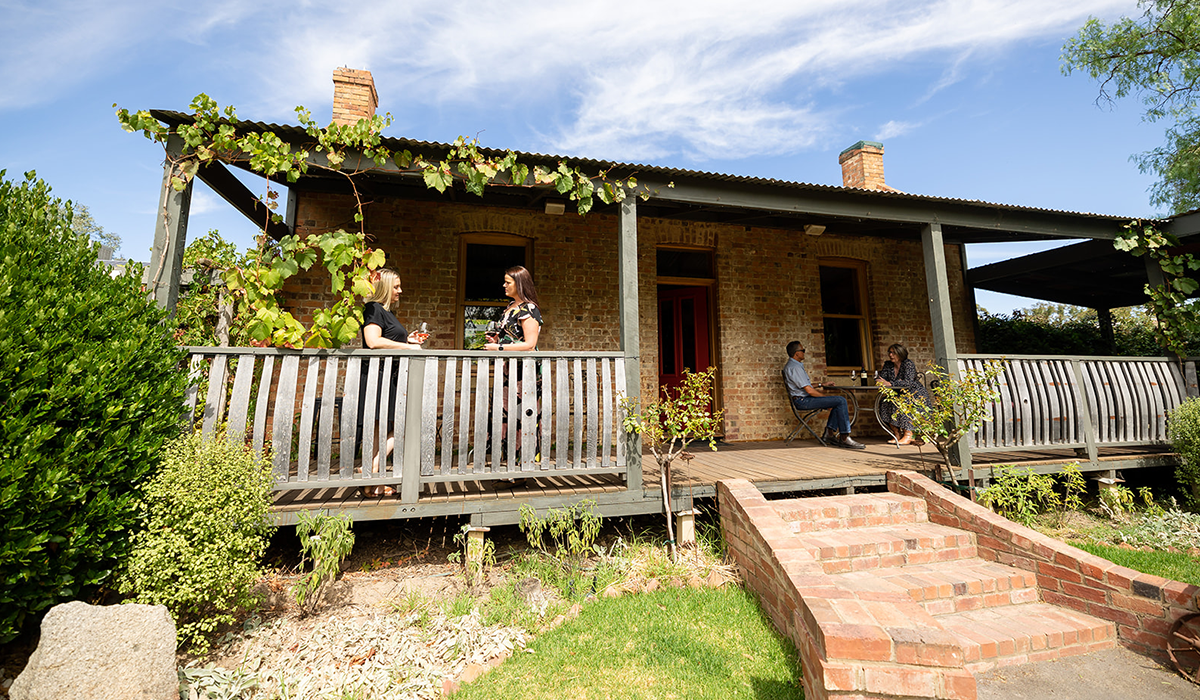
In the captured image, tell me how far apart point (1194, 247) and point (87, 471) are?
35.8ft

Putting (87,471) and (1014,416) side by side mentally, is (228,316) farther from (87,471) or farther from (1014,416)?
(1014,416)

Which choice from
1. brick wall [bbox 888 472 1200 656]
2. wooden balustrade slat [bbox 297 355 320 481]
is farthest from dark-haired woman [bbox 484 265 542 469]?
brick wall [bbox 888 472 1200 656]

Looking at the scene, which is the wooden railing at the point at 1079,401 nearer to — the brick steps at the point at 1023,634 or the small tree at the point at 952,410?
the small tree at the point at 952,410

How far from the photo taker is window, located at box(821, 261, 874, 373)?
7988 millimetres

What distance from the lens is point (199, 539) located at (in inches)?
102

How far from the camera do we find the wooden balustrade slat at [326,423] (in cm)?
349

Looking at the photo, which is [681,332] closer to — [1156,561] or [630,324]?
[630,324]

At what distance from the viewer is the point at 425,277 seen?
20.5 feet

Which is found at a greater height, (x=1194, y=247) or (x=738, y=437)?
(x=1194, y=247)

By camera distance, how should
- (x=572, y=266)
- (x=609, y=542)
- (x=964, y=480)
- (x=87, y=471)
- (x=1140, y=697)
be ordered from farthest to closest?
1. (x=572, y=266)
2. (x=964, y=480)
3. (x=609, y=542)
4. (x=1140, y=697)
5. (x=87, y=471)

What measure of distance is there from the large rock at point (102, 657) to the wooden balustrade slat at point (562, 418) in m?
2.34

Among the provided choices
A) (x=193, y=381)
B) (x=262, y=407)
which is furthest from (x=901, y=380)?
(x=193, y=381)

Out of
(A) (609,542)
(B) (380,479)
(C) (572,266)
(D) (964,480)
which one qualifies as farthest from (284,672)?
(D) (964,480)

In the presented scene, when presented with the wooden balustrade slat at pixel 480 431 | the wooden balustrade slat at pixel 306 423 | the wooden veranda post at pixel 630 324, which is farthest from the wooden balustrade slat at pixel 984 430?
the wooden balustrade slat at pixel 306 423
